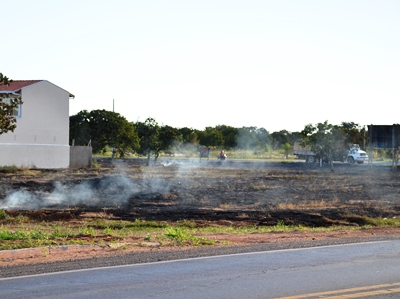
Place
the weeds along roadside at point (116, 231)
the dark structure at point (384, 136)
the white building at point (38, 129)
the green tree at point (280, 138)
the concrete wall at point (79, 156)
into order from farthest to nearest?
1. the green tree at point (280, 138)
2. the concrete wall at point (79, 156)
3. the dark structure at point (384, 136)
4. the white building at point (38, 129)
5. the weeds along roadside at point (116, 231)

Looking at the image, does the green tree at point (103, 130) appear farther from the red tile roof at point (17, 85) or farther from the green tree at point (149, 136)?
the red tile roof at point (17, 85)

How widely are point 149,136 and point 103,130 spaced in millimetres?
4476

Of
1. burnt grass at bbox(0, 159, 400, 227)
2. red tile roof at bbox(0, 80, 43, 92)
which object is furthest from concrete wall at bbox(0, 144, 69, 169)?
burnt grass at bbox(0, 159, 400, 227)

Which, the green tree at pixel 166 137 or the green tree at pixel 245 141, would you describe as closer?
the green tree at pixel 166 137

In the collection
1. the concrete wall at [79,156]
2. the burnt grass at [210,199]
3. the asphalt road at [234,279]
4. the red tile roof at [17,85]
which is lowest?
the burnt grass at [210,199]

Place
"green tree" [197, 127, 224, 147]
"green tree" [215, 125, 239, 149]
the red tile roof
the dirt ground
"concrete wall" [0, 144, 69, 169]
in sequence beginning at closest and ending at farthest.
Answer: the dirt ground < "concrete wall" [0, 144, 69, 169] < the red tile roof < "green tree" [197, 127, 224, 147] < "green tree" [215, 125, 239, 149]

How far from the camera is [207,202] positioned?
2852cm

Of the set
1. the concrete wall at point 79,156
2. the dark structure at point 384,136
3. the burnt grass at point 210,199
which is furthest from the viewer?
the concrete wall at point 79,156

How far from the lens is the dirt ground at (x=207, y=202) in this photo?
17.3 m

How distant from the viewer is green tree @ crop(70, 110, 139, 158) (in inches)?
2650

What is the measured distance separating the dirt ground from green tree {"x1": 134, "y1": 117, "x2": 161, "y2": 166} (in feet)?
82.0

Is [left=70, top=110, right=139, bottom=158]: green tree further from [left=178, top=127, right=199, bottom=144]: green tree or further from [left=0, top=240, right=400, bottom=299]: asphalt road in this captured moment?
[left=0, top=240, right=400, bottom=299]: asphalt road

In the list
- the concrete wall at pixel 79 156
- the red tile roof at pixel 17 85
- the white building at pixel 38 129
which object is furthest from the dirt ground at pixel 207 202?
the concrete wall at pixel 79 156

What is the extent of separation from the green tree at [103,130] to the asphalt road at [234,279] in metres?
54.7
